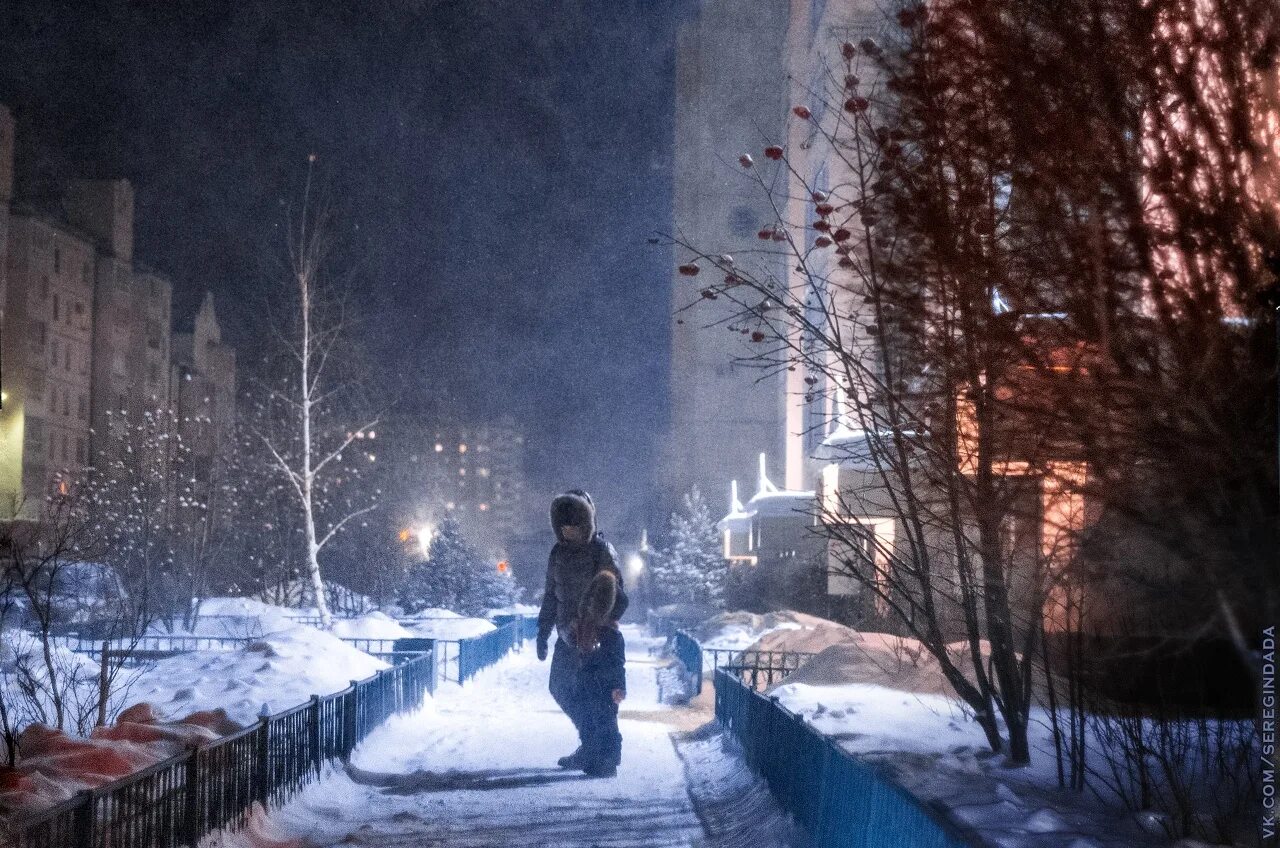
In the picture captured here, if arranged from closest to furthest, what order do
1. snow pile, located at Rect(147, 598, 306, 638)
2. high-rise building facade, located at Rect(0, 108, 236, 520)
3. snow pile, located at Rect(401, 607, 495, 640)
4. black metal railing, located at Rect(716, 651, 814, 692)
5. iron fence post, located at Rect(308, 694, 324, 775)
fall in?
iron fence post, located at Rect(308, 694, 324, 775)
black metal railing, located at Rect(716, 651, 814, 692)
snow pile, located at Rect(147, 598, 306, 638)
snow pile, located at Rect(401, 607, 495, 640)
high-rise building facade, located at Rect(0, 108, 236, 520)

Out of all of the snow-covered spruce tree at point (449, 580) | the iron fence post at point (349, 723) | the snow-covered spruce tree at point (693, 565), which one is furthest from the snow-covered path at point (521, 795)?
the snow-covered spruce tree at point (693, 565)

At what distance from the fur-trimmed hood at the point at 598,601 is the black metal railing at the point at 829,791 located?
154cm

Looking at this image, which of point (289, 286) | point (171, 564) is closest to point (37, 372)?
point (171, 564)

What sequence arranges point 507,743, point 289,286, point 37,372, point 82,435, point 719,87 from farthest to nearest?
point 719,87 → point 82,435 → point 37,372 → point 289,286 → point 507,743

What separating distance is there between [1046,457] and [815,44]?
25.7m

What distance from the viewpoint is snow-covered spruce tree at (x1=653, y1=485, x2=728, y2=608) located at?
193 feet

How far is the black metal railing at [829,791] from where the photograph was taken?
224 inches

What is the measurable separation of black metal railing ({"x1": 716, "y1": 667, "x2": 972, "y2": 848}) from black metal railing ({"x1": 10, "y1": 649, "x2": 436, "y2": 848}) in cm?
371

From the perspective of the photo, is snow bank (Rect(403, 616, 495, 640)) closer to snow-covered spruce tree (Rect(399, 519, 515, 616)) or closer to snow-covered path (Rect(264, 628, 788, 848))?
snow-covered spruce tree (Rect(399, 519, 515, 616))

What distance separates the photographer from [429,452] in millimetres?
95938

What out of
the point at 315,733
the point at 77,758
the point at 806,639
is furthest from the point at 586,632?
the point at 806,639

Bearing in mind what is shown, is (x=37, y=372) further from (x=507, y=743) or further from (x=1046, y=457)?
(x=1046, y=457)

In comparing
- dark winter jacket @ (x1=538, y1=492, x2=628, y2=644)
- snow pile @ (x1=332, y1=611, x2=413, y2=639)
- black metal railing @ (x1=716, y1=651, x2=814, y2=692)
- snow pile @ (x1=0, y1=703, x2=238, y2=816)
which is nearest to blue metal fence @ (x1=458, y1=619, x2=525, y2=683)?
snow pile @ (x1=332, y1=611, x2=413, y2=639)

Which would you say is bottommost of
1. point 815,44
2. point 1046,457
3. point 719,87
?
point 1046,457
